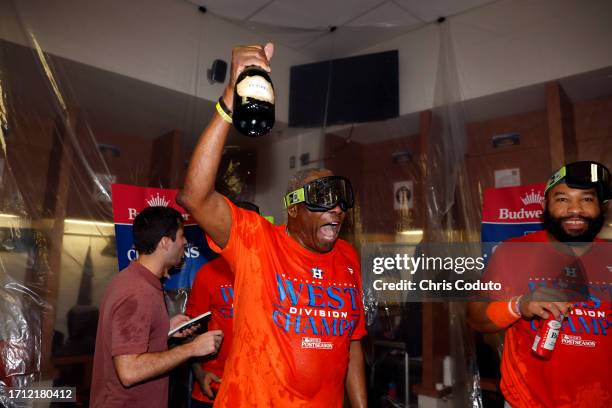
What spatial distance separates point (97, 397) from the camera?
5.24ft

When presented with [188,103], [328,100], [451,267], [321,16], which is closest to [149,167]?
[188,103]

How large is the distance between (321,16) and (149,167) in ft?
5.19

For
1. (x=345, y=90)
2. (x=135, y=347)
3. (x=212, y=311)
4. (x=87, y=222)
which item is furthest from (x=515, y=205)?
(x=87, y=222)

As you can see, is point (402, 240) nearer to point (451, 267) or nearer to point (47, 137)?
point (451, 267)

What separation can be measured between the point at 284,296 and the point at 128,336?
0.60 meters


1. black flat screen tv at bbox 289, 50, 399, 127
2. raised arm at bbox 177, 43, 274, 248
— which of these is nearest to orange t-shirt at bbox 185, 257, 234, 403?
raised arm at bbox 177, 43, 274, 248

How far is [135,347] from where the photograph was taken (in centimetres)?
153

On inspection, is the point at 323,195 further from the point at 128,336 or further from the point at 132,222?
the point at 132,222

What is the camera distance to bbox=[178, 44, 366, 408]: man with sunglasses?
133cm

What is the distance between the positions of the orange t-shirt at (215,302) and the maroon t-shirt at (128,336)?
55 centimetres

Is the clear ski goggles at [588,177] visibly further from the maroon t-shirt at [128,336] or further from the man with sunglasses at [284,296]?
the maroon t-shirt at [128,336]

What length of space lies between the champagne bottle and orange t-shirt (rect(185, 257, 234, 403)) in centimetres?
137

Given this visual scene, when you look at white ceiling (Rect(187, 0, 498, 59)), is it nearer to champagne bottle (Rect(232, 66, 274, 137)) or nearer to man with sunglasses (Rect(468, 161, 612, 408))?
man with sunglasses (Rect(468, 161, 612, 408))

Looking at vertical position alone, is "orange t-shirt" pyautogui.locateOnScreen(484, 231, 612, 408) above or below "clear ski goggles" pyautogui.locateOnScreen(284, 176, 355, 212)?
below
